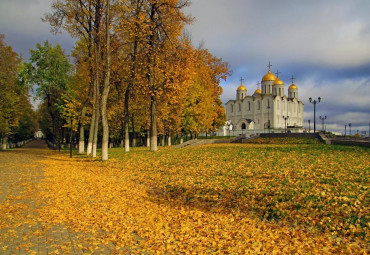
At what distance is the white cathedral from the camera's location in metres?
85.4

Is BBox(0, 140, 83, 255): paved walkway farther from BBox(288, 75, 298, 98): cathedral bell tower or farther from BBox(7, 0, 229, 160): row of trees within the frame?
BBox(288, 75, 298, 98): cathedral bell tower

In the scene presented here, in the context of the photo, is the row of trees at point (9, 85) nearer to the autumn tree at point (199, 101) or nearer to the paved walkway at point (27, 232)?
the autumn tree at point (199, 101)

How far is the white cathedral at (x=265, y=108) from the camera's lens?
85375mm

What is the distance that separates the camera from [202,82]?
124 ft

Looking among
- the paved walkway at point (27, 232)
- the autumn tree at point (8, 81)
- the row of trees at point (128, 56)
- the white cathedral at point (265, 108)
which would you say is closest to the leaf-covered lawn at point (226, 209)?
the paved walkway at point (27, 232)

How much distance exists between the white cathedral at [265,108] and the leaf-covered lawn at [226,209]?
70.5 meters

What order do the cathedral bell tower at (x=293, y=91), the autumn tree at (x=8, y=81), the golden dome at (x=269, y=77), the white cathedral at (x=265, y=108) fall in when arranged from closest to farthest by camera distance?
the autumn tree at (x=8, y=81) → the white cathedral at (x=265, y=108) → the golden dome at (x=269, y=77) → the cathedral bell tower at (x=293, y=91)

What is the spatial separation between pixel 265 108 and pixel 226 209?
82.1 m

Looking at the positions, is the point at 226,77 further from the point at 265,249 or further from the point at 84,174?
the point at 265,249

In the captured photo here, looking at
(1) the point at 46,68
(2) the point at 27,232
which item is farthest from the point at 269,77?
(2) the point at 27,232

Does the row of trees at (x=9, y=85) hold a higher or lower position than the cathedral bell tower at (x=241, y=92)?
lower

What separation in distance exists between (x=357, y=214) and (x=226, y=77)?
129 ft

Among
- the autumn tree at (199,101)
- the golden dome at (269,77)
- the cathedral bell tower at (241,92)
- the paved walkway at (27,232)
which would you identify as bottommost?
the paved walkway at (27,232)

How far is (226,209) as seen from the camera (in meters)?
7.59
